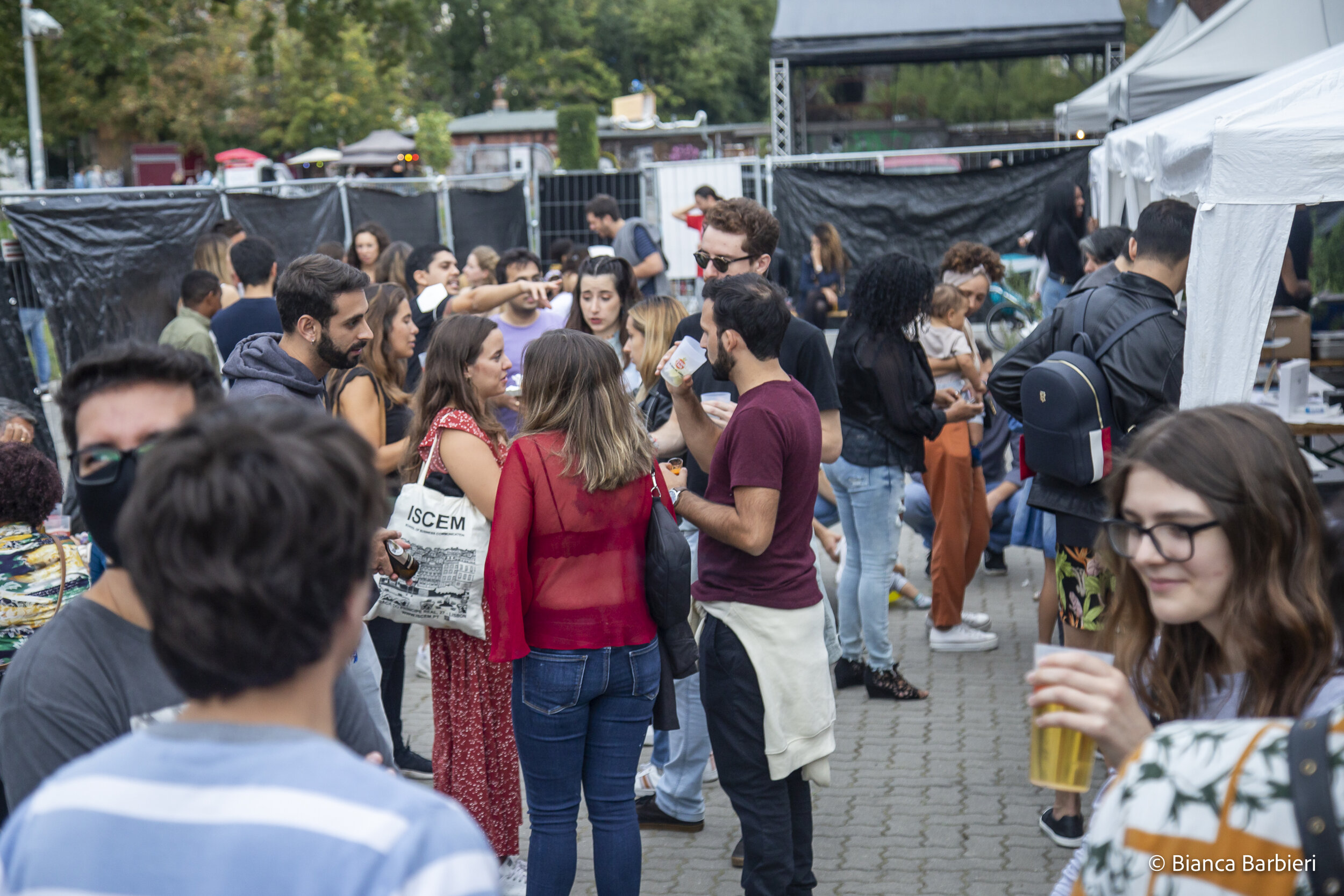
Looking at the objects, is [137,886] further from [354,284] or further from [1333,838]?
[354,284]

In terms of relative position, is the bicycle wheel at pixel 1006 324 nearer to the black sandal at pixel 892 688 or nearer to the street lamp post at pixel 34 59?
the black sandal at pixel 892 688

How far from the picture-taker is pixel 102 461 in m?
1.76

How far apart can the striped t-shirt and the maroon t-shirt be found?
2.14 metres

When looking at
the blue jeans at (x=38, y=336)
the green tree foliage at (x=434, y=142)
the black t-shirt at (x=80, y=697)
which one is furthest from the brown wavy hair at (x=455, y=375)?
the green tree foliage at (x=434, y=142)

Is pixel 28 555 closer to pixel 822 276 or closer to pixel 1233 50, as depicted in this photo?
pixel 822 276

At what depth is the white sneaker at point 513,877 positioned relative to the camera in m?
3.93

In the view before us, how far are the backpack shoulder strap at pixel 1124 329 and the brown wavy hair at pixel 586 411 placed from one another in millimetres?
1828

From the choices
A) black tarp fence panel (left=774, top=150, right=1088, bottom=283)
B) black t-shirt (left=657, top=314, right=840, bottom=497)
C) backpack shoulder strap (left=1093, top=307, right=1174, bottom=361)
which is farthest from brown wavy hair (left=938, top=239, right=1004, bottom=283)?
black tarp fence panel (left=774, top=150, right=1088, bottom=283)

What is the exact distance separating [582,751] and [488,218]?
11658mm

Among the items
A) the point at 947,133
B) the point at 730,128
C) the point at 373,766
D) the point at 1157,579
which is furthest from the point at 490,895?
the point at 730,128

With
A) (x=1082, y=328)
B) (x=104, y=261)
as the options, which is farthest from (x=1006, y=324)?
(x=1082, y=328)

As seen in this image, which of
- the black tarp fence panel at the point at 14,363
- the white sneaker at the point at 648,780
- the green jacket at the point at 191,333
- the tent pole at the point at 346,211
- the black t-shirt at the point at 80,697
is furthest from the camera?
the tent pole at the point at 346,211

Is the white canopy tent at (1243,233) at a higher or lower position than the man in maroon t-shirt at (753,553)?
higher

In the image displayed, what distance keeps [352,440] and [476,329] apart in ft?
8.60
